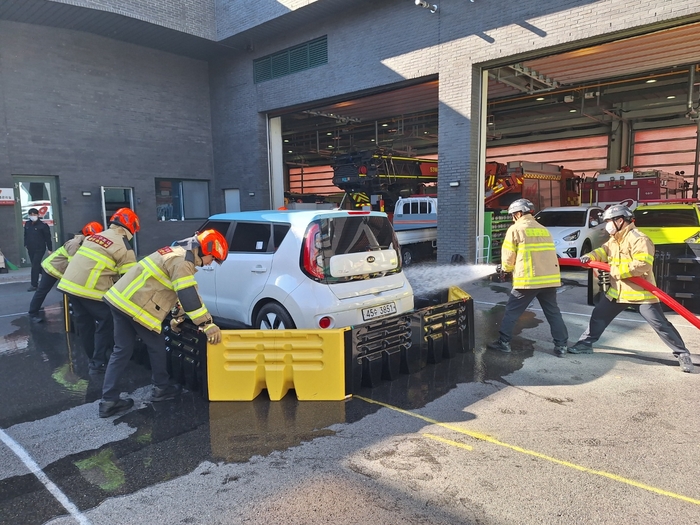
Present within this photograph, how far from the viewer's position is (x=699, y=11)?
8.80 metres

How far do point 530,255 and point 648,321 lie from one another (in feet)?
4.59

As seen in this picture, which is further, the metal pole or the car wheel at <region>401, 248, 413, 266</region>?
the metal pole

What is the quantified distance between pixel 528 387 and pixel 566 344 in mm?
1374

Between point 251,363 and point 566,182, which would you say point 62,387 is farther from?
point 566,182

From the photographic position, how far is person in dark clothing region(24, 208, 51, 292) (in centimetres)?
1071

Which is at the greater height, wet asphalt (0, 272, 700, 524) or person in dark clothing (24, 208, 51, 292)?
person in dark clothing (24, 208, 51, 292)

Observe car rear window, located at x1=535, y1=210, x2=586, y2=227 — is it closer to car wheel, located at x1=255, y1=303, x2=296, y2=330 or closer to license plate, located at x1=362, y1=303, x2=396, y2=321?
license plate, located at x1=362, y1=303, x2=396, y2=321

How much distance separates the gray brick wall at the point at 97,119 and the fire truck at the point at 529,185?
33.7ft

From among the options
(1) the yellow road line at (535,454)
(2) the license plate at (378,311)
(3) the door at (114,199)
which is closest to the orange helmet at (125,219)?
(2) the license plate at (378,311)

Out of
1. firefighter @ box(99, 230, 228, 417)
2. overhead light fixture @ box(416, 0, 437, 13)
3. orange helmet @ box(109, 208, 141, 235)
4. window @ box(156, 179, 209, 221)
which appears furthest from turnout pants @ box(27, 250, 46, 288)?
overhead light fixture @ box(416, 0, 437, 13)

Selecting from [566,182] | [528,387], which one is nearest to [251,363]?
[528,387]

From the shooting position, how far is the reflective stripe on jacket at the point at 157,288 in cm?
411

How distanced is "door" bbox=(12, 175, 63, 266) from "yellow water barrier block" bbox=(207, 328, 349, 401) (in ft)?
42.0

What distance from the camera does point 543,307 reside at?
19.5 feet
